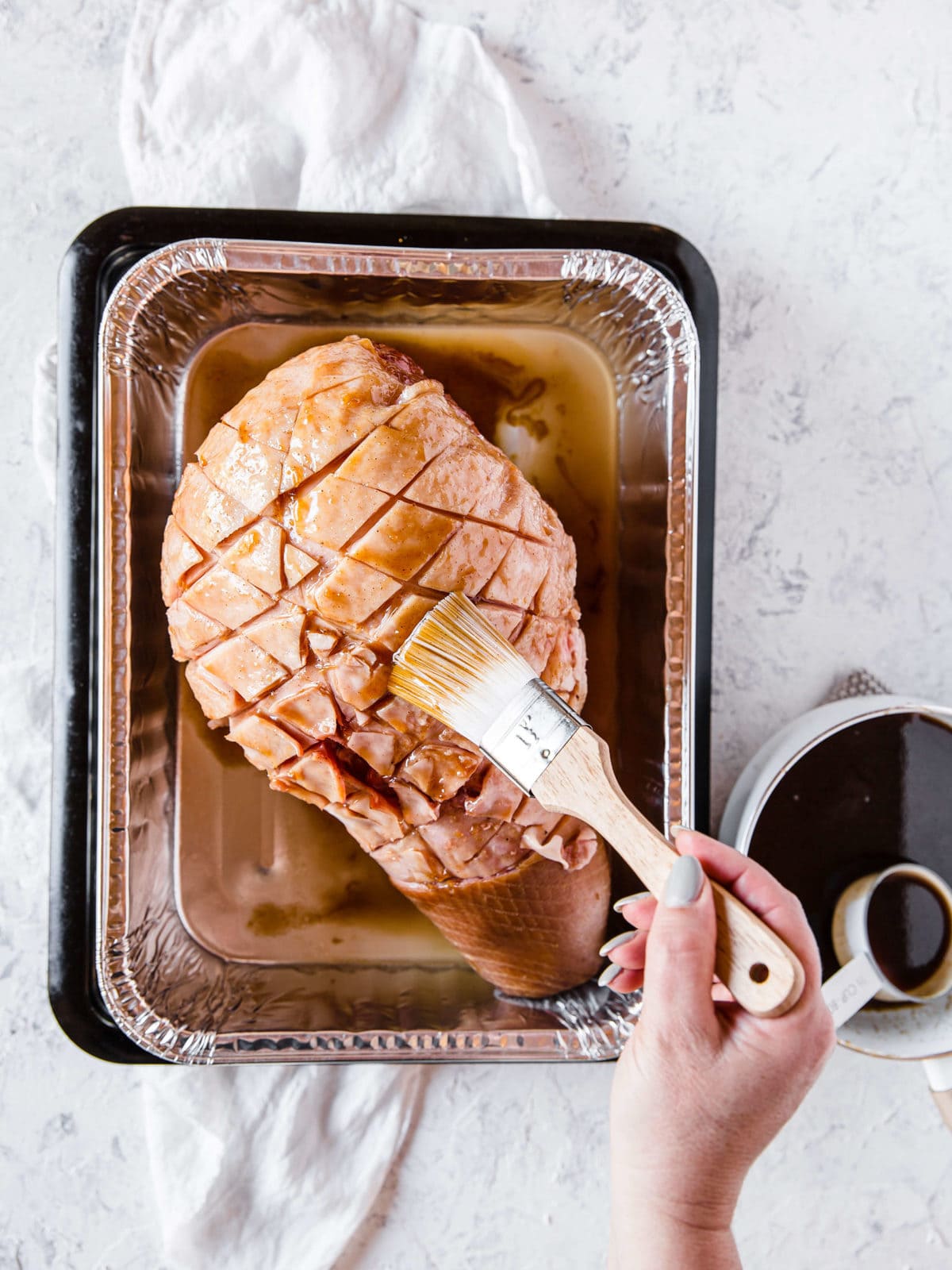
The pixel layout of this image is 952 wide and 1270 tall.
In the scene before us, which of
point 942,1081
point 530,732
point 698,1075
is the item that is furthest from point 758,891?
point 942,1081

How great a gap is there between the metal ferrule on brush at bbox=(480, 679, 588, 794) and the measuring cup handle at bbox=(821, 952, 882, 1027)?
2.29ft

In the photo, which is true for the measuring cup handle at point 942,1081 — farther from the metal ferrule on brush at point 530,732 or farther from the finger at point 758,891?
the metal ferrule on brush at point 530,732

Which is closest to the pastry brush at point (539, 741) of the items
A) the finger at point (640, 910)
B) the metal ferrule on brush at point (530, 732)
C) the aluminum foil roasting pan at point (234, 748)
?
the metal ferrule on brush at point (530, 732)

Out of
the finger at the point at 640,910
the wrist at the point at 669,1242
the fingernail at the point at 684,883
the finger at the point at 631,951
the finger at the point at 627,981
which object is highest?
the fingernail at the point at 684,883

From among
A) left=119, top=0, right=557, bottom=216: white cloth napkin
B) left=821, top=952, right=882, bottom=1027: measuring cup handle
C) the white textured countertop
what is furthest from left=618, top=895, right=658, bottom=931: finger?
left=119, top=0, right=557, bottom=216: white cloth napkin

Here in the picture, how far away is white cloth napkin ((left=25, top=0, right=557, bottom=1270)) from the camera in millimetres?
1683

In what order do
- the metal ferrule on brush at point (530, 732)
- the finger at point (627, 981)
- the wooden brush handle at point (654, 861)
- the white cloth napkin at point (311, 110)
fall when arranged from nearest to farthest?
the wooden brush handle at point (654, 861) < the metal ferrule on brush at point (530, 732) < the finger at point (627, 981) < the white cloth napkin at point (311, 110)

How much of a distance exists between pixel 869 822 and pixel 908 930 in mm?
193

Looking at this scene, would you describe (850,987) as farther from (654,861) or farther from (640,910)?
(654,861)

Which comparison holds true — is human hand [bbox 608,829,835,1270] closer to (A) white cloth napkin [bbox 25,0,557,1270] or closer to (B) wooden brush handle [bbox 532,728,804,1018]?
(B) wooden brush handle [bbox 532,728,804,1018]

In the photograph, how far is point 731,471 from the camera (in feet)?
5.98

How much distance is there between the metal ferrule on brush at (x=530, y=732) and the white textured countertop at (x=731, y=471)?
0.67 m

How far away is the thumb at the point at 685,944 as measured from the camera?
1.09 meters

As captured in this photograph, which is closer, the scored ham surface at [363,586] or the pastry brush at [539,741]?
the pastry brush at [539,741]
